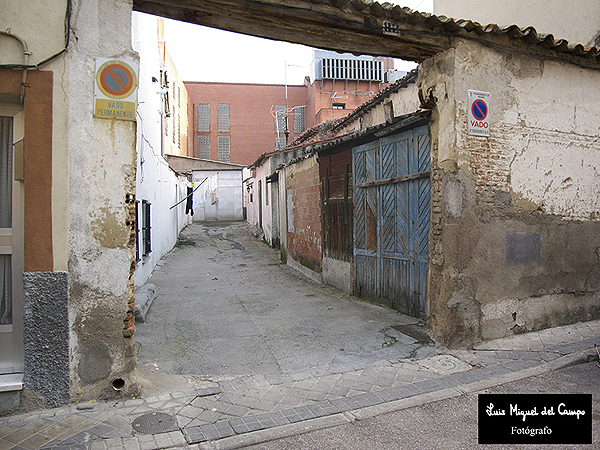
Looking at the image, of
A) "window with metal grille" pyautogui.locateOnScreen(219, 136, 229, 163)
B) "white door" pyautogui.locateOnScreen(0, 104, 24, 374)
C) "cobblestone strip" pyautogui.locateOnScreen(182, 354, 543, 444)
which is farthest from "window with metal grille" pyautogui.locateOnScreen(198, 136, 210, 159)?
"cobblestone strip" pyautogui.locateOnScreen(182, 354, 543, 444)

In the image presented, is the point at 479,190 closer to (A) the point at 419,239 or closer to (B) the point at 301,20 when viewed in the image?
(A) the point at 419,239

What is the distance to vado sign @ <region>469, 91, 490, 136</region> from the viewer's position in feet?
17.7

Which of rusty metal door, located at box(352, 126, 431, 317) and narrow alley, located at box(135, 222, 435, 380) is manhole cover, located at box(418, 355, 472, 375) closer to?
narrow alley, located at box(135, 222, 435, 380)

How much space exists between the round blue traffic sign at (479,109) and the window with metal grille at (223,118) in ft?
116

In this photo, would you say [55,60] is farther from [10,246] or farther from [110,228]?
Result: [10,246]

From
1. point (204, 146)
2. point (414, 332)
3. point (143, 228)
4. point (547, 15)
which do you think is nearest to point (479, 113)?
point (414, 332)

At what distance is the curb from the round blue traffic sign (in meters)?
3.08

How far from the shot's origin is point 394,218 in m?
7.21

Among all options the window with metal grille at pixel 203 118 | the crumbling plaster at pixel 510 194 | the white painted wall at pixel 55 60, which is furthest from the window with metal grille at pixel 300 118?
the white painted wall at pixel 55 60

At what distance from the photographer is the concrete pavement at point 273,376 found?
3.42 m

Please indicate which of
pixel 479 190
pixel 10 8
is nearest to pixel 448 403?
pixel 479 190

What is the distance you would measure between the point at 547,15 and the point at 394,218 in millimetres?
7021

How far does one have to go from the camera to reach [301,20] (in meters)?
4.75

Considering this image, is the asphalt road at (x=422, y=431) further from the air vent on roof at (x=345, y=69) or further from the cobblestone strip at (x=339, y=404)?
the air vent on roof at (x=345, y=69)
